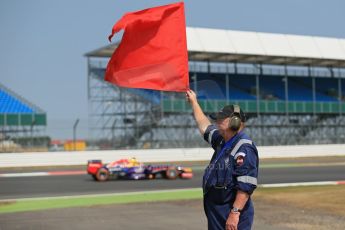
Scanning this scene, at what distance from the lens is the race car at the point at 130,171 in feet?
63.5

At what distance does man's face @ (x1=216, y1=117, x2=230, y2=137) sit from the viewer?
15.1ft

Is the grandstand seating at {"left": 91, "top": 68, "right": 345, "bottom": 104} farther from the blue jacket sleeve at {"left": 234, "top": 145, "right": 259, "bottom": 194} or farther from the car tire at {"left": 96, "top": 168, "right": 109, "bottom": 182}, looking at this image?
the blue jacket sleeve at {"left": 234, "top": 145, "right": 259, "bottom": 194}

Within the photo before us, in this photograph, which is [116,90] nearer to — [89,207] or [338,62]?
[338,62]

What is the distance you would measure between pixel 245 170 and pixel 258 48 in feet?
123

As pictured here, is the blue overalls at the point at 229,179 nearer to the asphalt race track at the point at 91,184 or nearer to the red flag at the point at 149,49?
the red flag at the point at 149,49

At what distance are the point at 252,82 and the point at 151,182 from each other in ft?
Result: 106

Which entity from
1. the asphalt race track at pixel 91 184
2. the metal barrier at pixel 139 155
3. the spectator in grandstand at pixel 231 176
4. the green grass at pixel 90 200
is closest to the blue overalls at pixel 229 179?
the spectator in grandstand at pixel 231 176

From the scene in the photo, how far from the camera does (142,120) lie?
40.5 meters

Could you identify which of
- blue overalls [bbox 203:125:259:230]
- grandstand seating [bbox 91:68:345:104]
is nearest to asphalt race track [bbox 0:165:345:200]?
blue overalls [bbox 203:125:259:230]

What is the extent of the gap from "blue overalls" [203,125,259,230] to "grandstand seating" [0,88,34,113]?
34.5m

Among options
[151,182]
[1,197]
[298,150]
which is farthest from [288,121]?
[1,197]

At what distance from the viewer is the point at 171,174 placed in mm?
19578

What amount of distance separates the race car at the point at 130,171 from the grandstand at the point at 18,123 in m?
11.9

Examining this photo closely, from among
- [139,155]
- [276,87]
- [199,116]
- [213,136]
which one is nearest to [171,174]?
[139,155]
